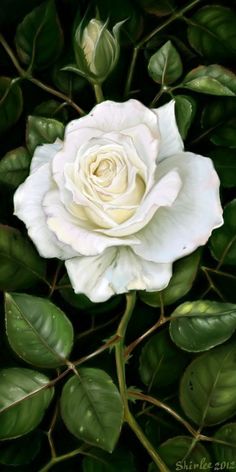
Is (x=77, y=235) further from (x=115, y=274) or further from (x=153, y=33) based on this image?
(x=153, y=33)

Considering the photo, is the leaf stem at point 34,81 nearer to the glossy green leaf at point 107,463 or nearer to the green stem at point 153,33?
the green stem at point 153,33

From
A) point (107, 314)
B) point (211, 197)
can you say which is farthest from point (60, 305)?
point (211, 197)

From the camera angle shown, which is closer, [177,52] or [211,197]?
[211,197]

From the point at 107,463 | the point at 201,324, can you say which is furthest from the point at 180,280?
the point at 107,463

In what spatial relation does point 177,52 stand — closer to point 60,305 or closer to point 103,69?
point 103,69

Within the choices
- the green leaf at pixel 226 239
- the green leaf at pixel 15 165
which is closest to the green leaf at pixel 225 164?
the green leaf at pixel 226 239

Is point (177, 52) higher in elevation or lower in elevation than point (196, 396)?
higher
